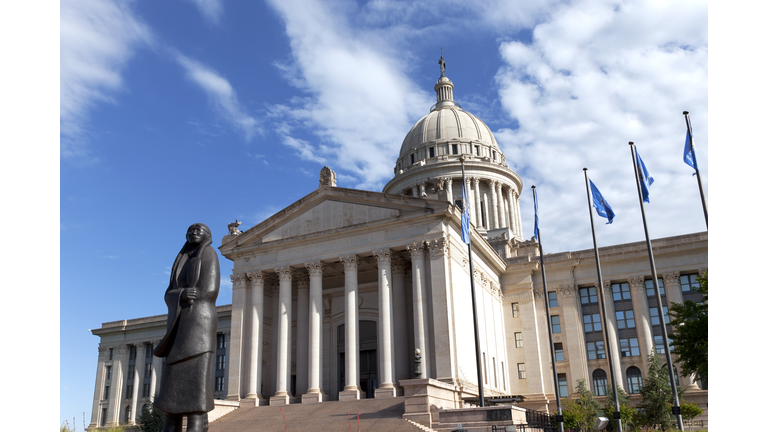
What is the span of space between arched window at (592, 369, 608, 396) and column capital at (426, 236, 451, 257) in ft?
71.4

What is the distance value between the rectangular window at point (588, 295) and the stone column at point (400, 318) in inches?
790

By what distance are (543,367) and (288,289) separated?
2403cm

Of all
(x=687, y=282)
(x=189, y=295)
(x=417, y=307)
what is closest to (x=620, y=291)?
(x=687, y=282)

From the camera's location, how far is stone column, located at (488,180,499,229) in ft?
224

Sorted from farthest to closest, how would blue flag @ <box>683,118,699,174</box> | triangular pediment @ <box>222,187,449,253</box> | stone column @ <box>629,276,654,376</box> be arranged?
stone column @ <box>629,276,654,376</box>, triangular pediment @ <box>222,187,449,253</box>, blue flag @ <box>683,118,699,174</box>

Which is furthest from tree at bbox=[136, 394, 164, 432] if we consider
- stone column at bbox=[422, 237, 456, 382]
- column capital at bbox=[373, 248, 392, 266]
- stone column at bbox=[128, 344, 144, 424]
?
stone column at bbox=[422, 237, 456, 382]

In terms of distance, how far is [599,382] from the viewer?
165 ft

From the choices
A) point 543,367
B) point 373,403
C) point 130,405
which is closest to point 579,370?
point 543,367

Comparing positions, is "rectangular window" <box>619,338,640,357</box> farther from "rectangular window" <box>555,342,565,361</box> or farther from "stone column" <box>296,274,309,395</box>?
"stone column" <box>296,274,309,395</box>

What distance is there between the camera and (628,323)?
166ft

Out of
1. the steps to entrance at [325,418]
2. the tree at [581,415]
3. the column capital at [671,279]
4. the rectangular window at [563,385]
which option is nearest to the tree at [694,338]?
the tree at [581,415]

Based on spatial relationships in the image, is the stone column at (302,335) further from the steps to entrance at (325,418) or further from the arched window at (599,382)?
the arched window at (599,382)

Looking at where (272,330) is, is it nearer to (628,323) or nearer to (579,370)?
(579,370)

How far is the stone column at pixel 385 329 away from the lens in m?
36.1
